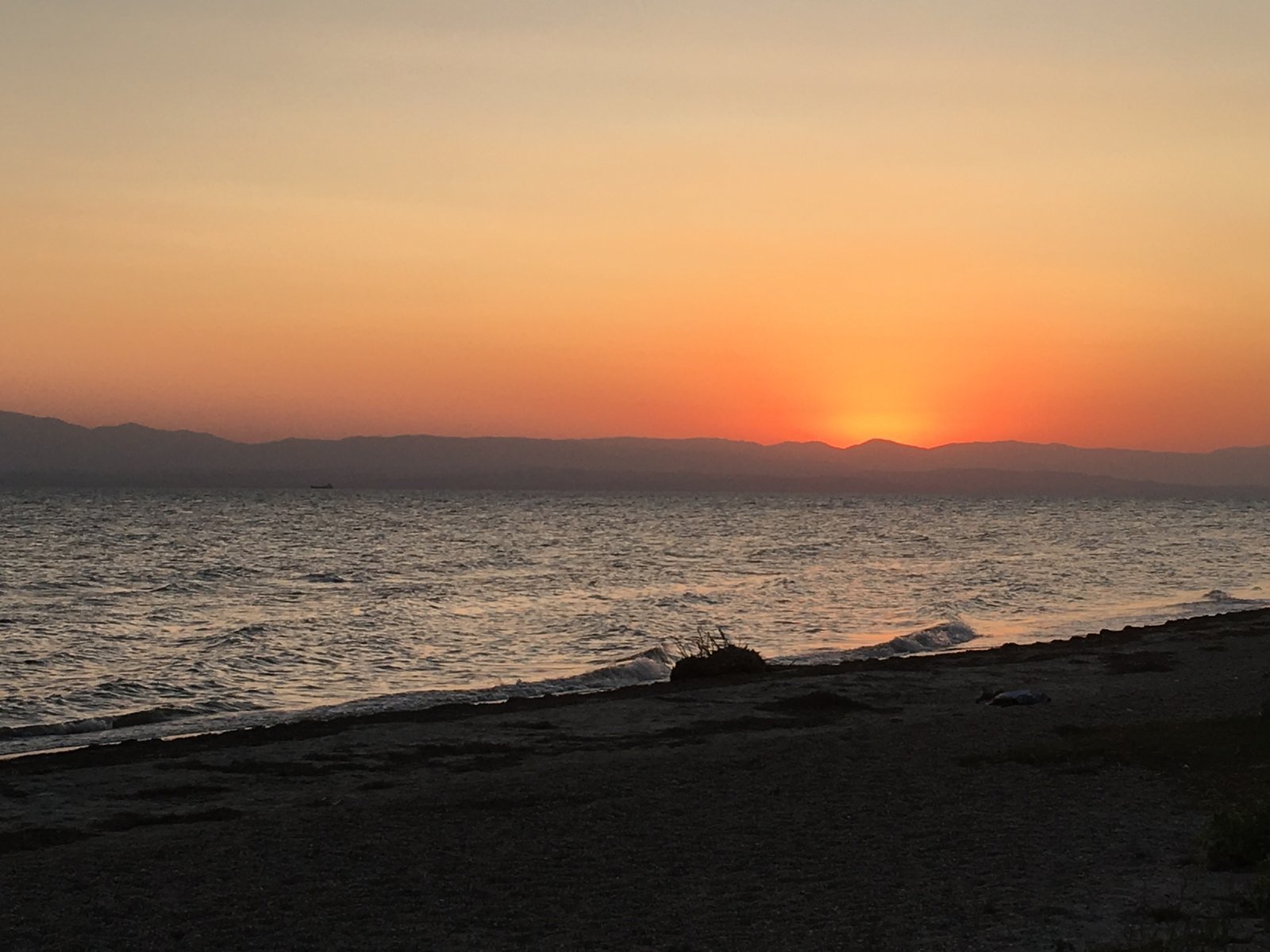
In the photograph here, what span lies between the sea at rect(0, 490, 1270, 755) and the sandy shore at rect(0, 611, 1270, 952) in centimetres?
637

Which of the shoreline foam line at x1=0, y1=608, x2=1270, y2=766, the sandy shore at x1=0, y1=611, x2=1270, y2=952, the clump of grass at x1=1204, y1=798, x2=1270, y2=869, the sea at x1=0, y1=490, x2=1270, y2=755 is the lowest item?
the sea at x1=0, y1=490, x2=1270, y2=755

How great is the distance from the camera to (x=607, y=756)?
17234 millimetres

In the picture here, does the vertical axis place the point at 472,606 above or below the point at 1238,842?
below

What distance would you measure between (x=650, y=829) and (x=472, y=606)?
3376 centimetres

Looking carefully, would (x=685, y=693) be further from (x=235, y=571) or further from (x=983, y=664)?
(x=235, y=571)

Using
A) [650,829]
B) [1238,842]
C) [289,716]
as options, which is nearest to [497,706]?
[289,716]

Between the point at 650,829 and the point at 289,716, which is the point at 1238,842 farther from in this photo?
the point at 289,716

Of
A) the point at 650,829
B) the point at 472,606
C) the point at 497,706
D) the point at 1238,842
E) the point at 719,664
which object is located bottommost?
the point at 472,606

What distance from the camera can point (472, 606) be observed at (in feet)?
150

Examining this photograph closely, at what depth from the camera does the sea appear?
86.9 feet

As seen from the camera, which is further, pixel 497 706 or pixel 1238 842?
pixel 497 706

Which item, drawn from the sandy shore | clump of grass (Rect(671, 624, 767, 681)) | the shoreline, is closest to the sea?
the shoreline

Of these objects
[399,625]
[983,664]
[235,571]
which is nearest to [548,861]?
[983,664]

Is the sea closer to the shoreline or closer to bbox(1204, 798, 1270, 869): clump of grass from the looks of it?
the shoreline
